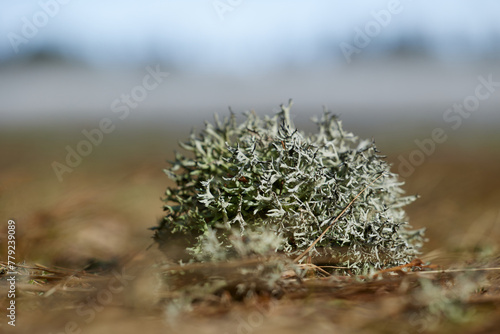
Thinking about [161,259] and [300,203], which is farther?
[161,259]

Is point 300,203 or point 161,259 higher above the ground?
point 300,203

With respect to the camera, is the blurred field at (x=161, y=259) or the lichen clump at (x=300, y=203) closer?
the blurred field at (x=161, y=259)

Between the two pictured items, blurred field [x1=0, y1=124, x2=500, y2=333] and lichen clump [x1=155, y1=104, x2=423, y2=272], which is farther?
lichen clump [x1=155, y1=104, x2=423, y2=272]

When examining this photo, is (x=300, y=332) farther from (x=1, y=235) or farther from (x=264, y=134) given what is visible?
(x=1, y=235)
